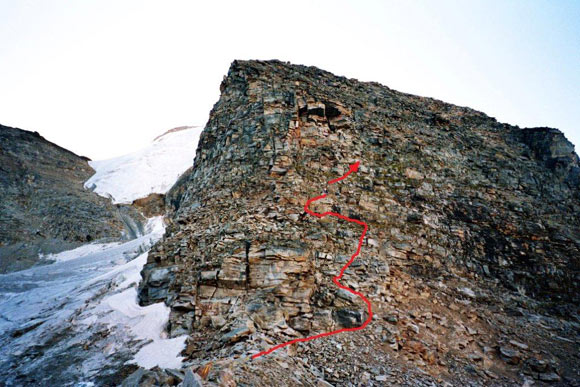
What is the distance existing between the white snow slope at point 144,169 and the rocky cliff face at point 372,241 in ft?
104

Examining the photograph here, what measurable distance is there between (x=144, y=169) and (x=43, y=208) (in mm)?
17498

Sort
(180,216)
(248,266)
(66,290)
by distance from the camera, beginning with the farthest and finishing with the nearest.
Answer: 1. (66,290)
2. (180,216)
3. (248,266)

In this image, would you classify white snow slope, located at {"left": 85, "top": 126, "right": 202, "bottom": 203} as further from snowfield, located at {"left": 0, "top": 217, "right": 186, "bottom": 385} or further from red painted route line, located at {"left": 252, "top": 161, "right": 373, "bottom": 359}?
red painted route line, located at {"left": 252, "top": 161, "right": 373, "bottom": 359}

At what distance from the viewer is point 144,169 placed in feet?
159

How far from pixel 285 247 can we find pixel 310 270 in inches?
47.5

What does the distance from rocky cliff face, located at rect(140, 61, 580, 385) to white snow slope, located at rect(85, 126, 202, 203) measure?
1254 inches

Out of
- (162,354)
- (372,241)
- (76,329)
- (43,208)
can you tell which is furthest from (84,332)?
(43,208)

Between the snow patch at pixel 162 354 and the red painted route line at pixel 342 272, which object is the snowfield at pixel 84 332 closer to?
the snow patch at pixel 162 354

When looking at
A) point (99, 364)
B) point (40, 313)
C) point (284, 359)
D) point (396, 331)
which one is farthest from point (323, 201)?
point (40, 313)

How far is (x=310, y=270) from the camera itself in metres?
9.98

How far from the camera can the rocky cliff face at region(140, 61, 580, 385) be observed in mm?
8461

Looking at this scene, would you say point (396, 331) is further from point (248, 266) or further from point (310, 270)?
point (248, 266)

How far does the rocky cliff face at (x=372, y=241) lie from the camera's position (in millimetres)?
8461

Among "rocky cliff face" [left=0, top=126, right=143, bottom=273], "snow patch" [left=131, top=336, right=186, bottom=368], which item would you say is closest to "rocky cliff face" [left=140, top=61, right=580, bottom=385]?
"snow patch" [left=131, top=336, right=186, bottom=368]
